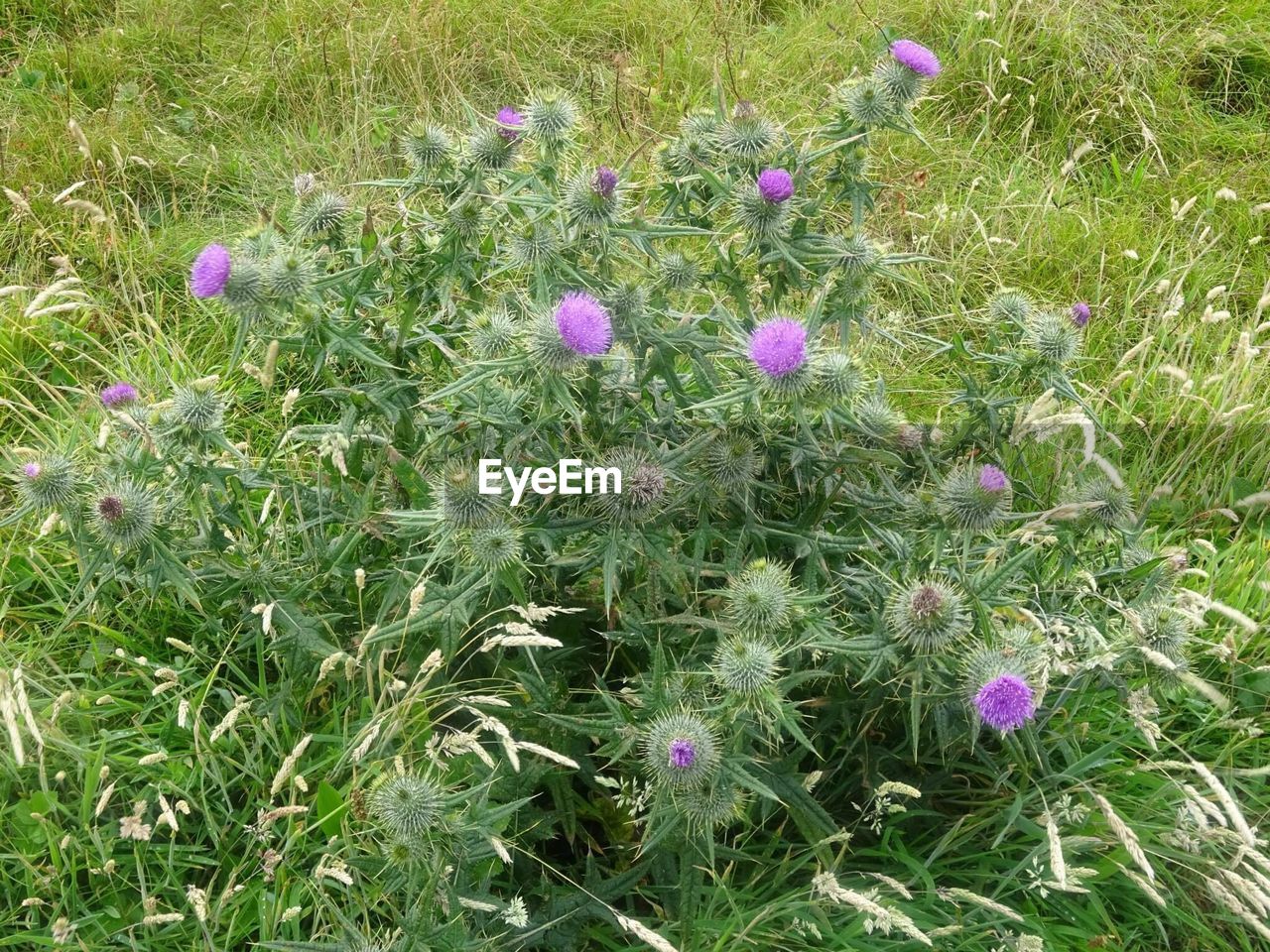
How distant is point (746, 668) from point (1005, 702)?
47 cm

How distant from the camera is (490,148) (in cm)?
261

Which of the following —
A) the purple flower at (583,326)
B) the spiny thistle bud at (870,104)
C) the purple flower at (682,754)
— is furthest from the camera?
the spiny thistle bud at (870,104)

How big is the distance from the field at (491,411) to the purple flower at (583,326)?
463mm

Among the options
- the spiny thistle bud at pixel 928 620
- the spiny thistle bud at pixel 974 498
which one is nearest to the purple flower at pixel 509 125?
the spiny thistle bud at pixel 974 498

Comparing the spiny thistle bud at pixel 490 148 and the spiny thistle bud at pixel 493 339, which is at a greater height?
the spiny thistle bud at pixel 490 148

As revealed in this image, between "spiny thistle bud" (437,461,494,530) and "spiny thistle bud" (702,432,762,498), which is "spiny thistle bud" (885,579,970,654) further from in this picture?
"spiny thistle bud" (437,461,494,530)

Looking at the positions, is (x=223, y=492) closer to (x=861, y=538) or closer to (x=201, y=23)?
(x=861, y=538)

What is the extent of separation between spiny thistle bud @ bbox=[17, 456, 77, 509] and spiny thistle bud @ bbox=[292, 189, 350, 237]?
748 mm

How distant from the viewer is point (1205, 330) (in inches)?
163

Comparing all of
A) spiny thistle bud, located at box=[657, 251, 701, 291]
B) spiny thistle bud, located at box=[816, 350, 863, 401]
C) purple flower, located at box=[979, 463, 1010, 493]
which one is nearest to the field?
purple flower, located at box=[979, 463, 1010, 493]

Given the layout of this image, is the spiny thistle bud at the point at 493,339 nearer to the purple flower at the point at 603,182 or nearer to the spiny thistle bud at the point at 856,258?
the purple flower at the point at 603,182

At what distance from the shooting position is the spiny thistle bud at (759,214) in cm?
250

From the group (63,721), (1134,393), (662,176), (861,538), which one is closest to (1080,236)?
(1134,393)

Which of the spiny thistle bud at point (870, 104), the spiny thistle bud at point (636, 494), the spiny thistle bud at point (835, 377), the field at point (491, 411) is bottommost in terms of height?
the field at point (491, 411)
